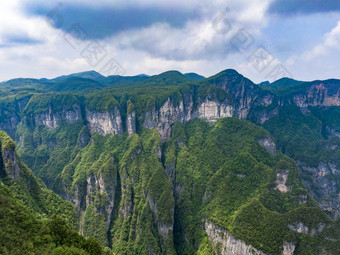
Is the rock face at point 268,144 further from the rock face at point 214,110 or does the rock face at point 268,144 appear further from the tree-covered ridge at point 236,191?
the rock face at point 214,110

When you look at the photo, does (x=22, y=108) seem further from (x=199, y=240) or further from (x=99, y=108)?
(x=199, y=240)

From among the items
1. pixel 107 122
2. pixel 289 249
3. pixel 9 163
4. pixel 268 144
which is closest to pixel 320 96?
pixel 268 144

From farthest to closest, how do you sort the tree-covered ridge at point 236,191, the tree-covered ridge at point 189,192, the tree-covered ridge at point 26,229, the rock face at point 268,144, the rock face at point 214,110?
the rock face at point 214,110 < the rock face at point 268,144 < the tree-covered ridge at point 189,192 < the tree-covered ridge at point 236,191 < the tree-covered ridge at point 26,229

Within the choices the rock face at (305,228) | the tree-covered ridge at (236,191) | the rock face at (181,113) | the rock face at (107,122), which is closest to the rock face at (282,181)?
the tree-covered ridge at (236,191)

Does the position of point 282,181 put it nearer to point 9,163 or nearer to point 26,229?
point 26,229

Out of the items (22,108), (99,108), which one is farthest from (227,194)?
(22,108)

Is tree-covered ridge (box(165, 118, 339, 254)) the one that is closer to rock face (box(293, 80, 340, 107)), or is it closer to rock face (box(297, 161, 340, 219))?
rock face (box(297, 161, 340, 219))

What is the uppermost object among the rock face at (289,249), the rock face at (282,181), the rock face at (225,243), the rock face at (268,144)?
the rock face at (268,144)
